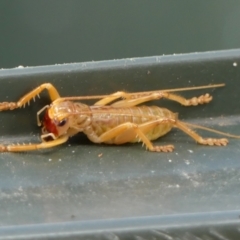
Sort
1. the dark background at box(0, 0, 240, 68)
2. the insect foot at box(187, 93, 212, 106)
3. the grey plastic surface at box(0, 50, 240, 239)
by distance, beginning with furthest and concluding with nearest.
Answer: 1. the dark background at box(0, 0, 240, 68)
2. the insect foot at box(187, 93, 212, 106)
3. the grey plastic surface at box(0, 50, 240, 239)

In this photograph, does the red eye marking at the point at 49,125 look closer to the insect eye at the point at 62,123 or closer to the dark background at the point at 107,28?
the insect eye at the point at 62,123

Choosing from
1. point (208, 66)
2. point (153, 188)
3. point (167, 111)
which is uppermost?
point (208, 66)

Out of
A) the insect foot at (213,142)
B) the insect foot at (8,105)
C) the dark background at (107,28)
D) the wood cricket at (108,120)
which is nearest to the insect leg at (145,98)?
the wood cricket at (108,120)

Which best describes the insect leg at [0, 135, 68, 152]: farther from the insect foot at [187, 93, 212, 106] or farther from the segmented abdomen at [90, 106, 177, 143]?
the insect foot at [187, 93, 212, 106]

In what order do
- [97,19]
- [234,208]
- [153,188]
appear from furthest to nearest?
1. [97,19]
2. [153,188]
3. [234,208]

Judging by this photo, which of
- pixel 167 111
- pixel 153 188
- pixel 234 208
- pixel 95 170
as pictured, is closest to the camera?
pixel 234 208

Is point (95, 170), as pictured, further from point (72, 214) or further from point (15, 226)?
point (15, 226)

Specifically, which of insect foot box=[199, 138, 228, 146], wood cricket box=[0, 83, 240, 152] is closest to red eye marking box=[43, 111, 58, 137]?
wood cricket box=[0, 83, 240, 152]

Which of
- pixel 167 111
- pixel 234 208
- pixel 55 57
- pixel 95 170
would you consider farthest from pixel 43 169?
pixel 55 57
